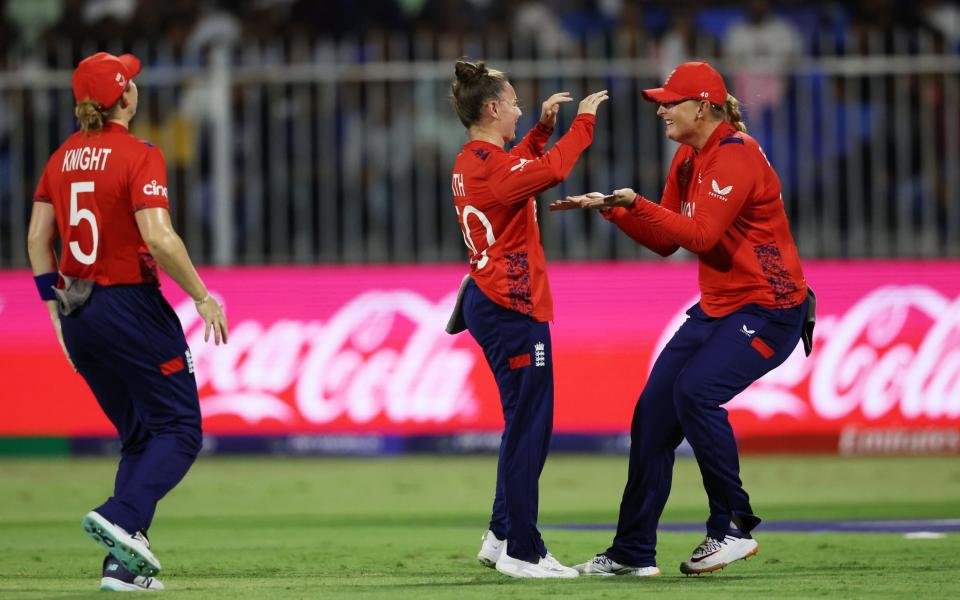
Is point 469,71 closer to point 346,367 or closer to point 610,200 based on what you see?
point 610,200

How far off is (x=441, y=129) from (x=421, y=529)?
5.39 meters

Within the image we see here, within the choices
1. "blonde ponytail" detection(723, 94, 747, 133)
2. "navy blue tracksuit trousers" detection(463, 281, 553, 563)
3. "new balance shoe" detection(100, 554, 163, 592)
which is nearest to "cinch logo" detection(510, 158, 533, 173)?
"navy blue tracksuit trousers" detection(463, 281, 553, 563)

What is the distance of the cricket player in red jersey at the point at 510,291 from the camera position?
783cm

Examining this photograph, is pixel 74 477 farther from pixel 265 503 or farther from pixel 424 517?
pixel 424 517

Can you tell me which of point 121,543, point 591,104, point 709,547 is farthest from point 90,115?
point 709,547

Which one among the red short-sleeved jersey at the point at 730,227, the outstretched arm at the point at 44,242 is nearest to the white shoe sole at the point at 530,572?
the red short-sleeved jersey at the point at 730,227

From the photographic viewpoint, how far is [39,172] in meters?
15.0

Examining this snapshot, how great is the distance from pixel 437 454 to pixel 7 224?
15.0 ft

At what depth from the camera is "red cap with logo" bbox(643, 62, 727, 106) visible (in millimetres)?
7945

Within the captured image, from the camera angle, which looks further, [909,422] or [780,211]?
[909,422]

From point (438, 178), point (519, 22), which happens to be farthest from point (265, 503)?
point (519, 22)

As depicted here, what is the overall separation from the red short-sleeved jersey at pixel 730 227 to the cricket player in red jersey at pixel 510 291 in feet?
1.59

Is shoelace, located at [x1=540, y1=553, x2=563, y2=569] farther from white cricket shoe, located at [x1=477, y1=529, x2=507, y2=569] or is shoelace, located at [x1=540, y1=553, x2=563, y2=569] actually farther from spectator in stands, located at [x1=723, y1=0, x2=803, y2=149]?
spectator in stands, located at [x1=723, y1=0, x2=803, y2=149]

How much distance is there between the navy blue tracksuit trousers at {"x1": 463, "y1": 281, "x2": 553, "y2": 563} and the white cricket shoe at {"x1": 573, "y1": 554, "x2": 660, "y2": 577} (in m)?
0.24
